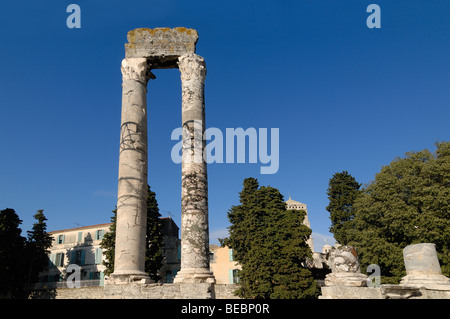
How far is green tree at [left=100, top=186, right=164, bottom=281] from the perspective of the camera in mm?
30078

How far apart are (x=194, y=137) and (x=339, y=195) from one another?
30123 millimetres

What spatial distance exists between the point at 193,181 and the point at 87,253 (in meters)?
32.2

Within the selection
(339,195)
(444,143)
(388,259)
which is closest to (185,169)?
(388,259)

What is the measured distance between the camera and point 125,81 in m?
13.6

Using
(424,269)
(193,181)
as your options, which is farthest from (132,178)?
(424,269)

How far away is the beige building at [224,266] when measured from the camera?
123ft

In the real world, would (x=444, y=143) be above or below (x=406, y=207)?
above

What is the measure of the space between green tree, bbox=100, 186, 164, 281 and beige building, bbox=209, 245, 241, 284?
8571 mm

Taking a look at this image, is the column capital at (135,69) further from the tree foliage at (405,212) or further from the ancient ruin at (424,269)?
the tree foliage at (405,212)

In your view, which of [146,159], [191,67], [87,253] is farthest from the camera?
[87,253]

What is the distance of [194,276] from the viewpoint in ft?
35.8

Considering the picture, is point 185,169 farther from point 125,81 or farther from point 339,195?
point 339,195

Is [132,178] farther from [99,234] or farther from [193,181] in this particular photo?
[99,234]

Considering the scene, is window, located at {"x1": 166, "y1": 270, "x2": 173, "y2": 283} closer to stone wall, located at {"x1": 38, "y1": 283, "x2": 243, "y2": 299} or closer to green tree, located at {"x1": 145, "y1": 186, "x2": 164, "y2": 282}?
green tree, located at {"x1": 145, "y1": 186, "x2": 164, "y2": 282}
